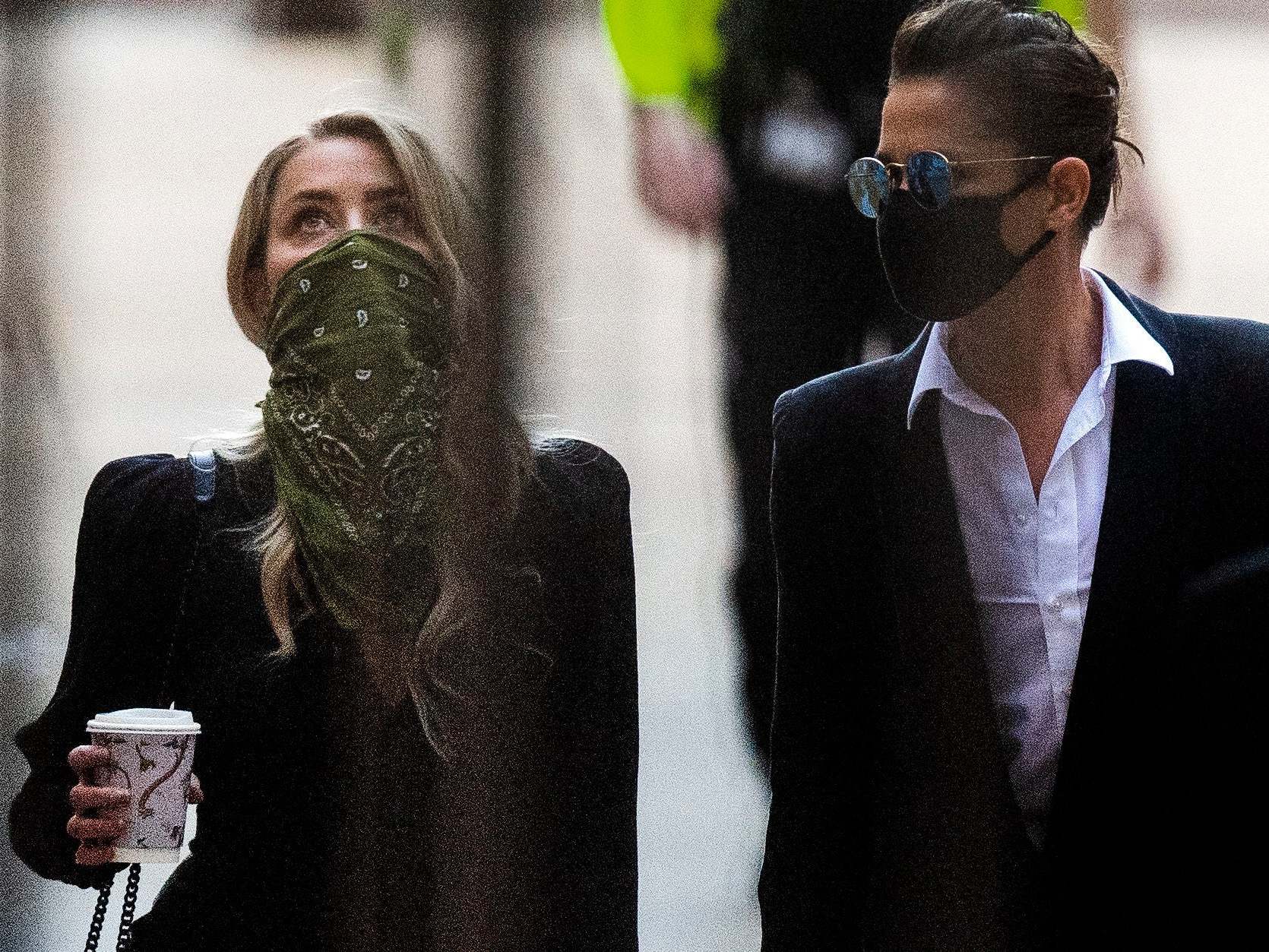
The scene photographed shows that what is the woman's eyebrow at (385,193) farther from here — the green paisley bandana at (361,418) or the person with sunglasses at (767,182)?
the person with sunglasses at (767,182)

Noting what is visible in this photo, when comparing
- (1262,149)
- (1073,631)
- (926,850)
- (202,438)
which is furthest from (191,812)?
(1262,149)

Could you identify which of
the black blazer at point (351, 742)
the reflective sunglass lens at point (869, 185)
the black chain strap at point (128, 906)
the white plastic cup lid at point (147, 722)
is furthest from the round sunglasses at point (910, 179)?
the black chain strap at point (128, 906)

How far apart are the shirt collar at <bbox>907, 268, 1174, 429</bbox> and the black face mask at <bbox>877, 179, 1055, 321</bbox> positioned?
0.28ft

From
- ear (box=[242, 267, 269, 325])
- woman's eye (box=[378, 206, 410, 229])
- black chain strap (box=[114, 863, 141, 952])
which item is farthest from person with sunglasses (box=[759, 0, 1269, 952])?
black chain strap (box=[114, 863, 141, 952])

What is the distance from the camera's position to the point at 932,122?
6.26ft

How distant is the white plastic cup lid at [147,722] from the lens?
1.80 m

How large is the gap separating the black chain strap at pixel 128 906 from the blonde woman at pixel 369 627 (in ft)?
0.11

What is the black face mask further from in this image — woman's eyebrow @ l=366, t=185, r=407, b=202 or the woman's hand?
the woman's hand

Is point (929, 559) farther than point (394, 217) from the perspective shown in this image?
Yes

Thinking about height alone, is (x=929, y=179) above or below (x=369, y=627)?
above

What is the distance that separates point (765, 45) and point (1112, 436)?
0.64m

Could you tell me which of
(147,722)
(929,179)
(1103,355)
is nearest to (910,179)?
(929,179)

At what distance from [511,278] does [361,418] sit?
255 mm

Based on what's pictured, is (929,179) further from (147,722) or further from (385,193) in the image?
(147,722)
